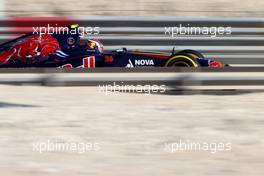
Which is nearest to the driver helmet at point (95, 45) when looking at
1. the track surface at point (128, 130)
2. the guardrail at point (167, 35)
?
the guardrail at point (167, 35)

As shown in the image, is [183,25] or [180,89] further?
[183,25]

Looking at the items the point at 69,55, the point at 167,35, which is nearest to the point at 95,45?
the point at 69,55

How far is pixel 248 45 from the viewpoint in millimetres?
12289

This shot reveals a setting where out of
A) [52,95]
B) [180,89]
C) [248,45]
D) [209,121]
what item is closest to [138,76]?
[180,89]

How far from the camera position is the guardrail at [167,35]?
11.9 metres

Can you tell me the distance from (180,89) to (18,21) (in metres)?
4.45

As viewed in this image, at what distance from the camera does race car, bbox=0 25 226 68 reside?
35.0 ft

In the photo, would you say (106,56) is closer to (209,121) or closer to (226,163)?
(209,121)

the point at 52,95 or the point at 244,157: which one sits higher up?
the point at 52,95

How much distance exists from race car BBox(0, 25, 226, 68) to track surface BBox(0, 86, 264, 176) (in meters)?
2.37

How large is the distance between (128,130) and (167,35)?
6.12 metres

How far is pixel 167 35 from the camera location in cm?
1215

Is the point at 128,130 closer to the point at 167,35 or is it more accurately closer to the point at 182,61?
the point at 182,61

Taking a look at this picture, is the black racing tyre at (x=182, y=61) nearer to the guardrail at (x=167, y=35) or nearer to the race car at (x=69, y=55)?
the race car at (x=69, y=55)
